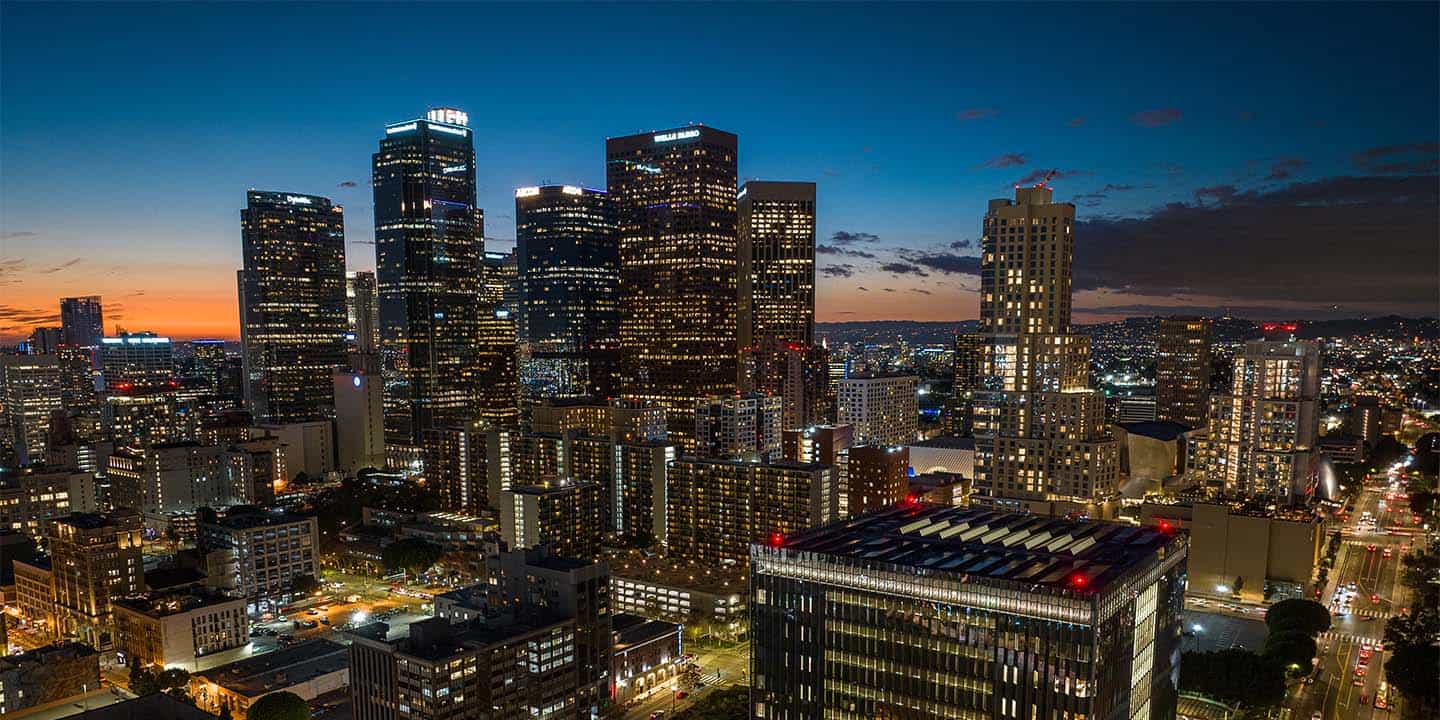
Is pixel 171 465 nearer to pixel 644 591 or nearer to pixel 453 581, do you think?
pixel 453 581

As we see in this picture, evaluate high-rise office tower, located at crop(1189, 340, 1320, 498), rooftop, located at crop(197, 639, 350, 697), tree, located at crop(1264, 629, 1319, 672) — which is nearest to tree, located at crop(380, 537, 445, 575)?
rooftop, located at crop(197, 639, 350, 697)

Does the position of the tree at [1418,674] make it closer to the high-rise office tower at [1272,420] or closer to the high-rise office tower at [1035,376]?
the high-rise office tower at [1035,376]

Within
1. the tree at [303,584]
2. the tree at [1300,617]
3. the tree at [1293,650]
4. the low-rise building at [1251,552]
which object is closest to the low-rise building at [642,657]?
the tree at [303,584]

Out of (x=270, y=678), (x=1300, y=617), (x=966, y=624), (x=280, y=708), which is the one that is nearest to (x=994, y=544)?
(x=966, y=624)

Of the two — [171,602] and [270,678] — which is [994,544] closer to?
[270,678]

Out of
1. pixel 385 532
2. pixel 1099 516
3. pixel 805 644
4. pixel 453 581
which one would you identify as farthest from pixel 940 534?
pixel 385 532
